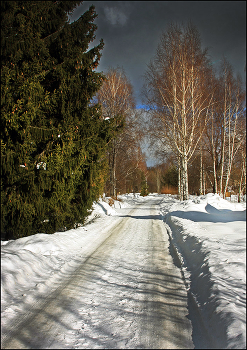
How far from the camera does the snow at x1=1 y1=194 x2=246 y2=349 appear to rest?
150 cm

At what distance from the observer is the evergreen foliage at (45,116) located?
394cm

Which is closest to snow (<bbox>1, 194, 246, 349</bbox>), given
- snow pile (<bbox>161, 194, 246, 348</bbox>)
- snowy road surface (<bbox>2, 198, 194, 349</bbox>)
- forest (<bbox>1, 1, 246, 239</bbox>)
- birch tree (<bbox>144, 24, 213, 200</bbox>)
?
snow pile (<bbox>161, 194, 246, 348</bbox>)

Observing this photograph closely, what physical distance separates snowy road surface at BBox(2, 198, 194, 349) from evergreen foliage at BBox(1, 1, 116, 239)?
5.64 ft

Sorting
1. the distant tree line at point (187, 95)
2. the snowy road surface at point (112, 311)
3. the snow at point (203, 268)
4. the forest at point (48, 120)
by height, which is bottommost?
the snowy road surface at point (112, 311)

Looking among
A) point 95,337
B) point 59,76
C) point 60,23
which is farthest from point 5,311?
point 60,23

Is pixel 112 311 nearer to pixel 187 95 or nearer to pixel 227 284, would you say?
pixel 227 284

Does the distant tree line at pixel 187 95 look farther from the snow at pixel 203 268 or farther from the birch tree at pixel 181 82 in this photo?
the snow at pixel 203 268

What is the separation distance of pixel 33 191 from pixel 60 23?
453cm

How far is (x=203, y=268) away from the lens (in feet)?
9.62

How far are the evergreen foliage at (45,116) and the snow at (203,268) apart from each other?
0.92 metres

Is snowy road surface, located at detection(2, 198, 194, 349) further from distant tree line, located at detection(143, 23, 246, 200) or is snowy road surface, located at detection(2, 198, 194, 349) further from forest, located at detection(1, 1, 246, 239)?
distant tree line, located at detection(143, 23, 246, 200)

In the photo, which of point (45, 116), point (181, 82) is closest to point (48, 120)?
point (45, 116)

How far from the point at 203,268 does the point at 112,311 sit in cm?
141

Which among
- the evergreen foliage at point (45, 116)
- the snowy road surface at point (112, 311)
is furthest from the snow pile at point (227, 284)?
the evergreen foliage at point (45, 116)
